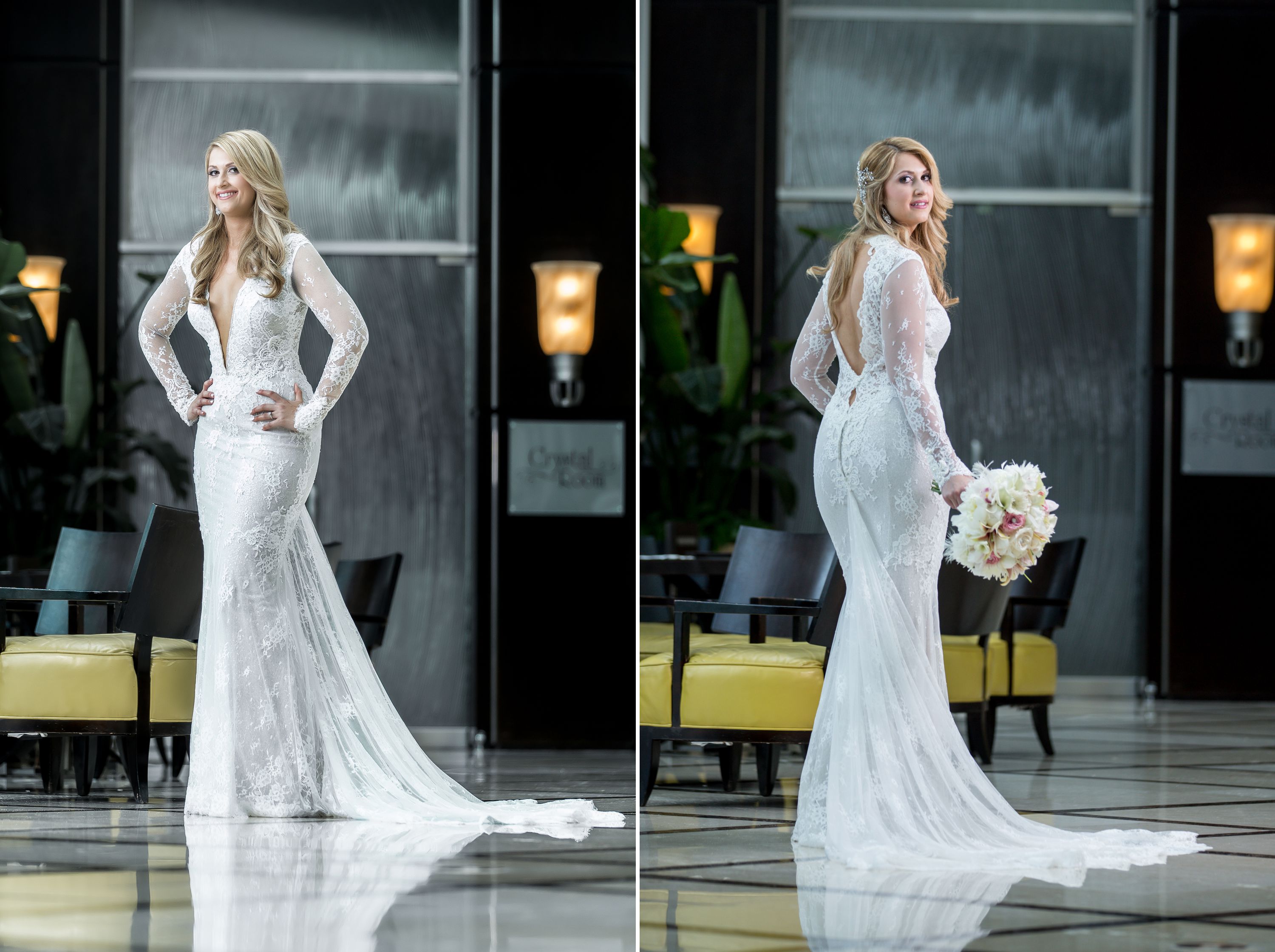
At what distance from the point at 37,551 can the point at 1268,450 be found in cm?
506

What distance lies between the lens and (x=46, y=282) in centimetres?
559

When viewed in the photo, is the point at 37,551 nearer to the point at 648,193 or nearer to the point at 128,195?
the point at 128,195

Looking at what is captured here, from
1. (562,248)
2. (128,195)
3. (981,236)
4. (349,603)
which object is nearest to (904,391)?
(349,603)

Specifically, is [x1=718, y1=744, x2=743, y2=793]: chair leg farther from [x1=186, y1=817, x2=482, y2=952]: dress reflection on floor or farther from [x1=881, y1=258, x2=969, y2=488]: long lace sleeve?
[x1=881, y1=258, x2=969, y2=488]: long lace sleeve

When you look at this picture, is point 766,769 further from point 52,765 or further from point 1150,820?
point 52,765

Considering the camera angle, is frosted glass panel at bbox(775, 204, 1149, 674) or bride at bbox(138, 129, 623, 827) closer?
bride at bbox(138, 129, 623, 827)

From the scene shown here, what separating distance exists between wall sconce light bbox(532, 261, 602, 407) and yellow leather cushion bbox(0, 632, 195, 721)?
6.26 ft

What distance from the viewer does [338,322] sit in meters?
3.62

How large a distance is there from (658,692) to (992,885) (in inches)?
47.8

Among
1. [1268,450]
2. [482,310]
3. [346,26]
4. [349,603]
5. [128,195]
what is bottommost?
[349,603]

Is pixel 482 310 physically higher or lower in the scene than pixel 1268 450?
higher

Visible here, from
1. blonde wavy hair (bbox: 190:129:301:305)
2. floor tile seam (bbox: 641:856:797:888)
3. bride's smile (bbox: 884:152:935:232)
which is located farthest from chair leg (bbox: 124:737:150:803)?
bride's smile (bbox: 884:152:935:232)

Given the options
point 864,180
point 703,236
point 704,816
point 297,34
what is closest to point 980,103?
point 703,236

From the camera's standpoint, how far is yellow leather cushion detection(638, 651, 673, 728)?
3680 mm
